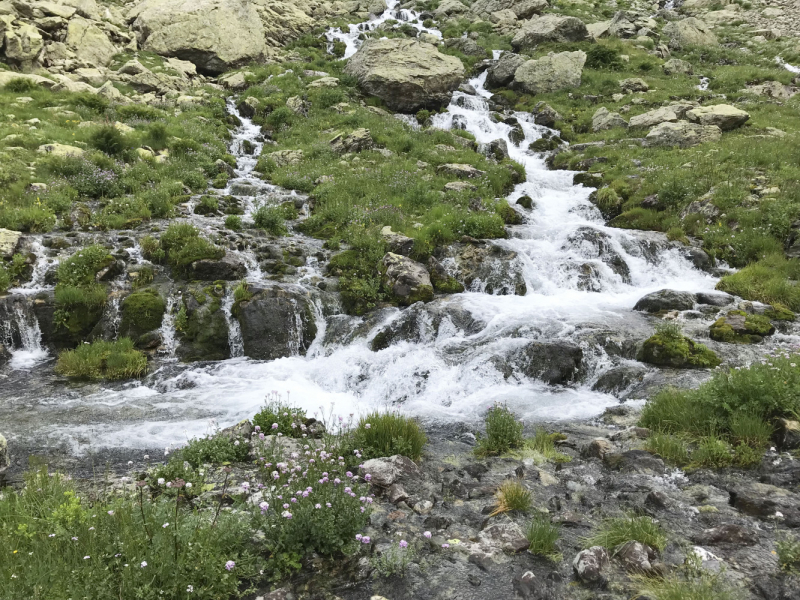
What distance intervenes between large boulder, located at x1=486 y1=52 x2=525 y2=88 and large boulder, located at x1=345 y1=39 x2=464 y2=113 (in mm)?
5103

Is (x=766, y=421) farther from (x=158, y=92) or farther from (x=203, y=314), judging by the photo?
(x=158, y=92)

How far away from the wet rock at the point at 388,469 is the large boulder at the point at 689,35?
156 feet

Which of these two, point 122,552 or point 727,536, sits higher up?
point 122,552

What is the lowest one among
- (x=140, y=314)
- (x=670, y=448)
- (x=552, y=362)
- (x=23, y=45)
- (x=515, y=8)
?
(x=552, y=362)

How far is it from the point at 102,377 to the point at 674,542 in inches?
429

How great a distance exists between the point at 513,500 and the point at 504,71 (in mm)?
35439

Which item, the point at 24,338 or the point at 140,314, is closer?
the point at 24,338

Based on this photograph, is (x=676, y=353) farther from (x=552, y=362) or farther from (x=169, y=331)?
(x=169, y=331)

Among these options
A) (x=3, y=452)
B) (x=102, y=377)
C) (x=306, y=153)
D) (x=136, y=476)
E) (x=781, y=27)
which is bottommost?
(x=102, y=377)

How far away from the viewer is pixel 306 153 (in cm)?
2188

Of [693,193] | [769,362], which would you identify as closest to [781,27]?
[693,193]

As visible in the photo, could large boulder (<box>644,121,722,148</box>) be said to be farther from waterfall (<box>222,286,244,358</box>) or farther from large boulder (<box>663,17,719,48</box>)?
large boulder (<box>663,17,719,48</box>)

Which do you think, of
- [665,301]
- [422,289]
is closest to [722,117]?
[665,301]

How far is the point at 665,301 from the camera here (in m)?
11.6
